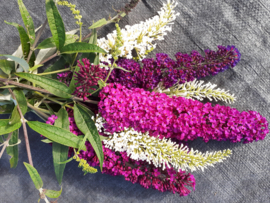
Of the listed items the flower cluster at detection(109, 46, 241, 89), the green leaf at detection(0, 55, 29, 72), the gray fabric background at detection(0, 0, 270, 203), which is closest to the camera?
the green leaf at detection(0, 55, 29, 72)

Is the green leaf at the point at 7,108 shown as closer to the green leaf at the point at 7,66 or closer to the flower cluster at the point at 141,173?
the green leaf at the point at 7,66

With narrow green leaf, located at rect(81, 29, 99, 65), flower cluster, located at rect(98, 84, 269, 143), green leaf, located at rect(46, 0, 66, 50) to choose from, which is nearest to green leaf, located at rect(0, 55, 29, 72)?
green leaf, located at rect(46, 0, 66, 50)

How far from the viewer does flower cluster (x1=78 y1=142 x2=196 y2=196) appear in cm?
101

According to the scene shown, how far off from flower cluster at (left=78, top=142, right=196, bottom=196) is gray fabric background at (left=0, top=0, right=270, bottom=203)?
26 cm

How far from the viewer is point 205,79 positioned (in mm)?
1231

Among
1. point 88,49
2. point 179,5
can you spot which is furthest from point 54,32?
point 179,5

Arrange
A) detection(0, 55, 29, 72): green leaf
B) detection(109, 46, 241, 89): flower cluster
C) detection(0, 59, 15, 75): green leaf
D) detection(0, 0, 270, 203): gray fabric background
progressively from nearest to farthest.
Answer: detection(0, 55, 29, 72): green leaf < detection(0, 59, 15, 75): green leaf < detection(109, 46, 241, 89): flower cluster < detection(0, 0, 270, 203): gray fabric background

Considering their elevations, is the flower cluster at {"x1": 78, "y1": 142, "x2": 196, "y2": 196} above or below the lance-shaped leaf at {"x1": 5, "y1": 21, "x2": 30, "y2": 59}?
below

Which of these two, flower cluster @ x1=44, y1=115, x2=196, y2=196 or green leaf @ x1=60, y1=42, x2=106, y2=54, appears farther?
flower cluster @ x1=44, y1=115, x2=196, y2=196

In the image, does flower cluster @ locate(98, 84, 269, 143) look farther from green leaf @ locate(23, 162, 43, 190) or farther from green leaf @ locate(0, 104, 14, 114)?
green leaf @ locate(0, 104, 14, 114)

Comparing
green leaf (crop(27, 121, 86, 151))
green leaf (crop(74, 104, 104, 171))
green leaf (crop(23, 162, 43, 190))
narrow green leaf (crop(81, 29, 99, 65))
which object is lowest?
green leaf (crop(23, 162, 43, 190))

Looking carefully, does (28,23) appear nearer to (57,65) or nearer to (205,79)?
(57,65)

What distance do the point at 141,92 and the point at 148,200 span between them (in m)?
0.81

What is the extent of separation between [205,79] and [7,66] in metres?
1.13
